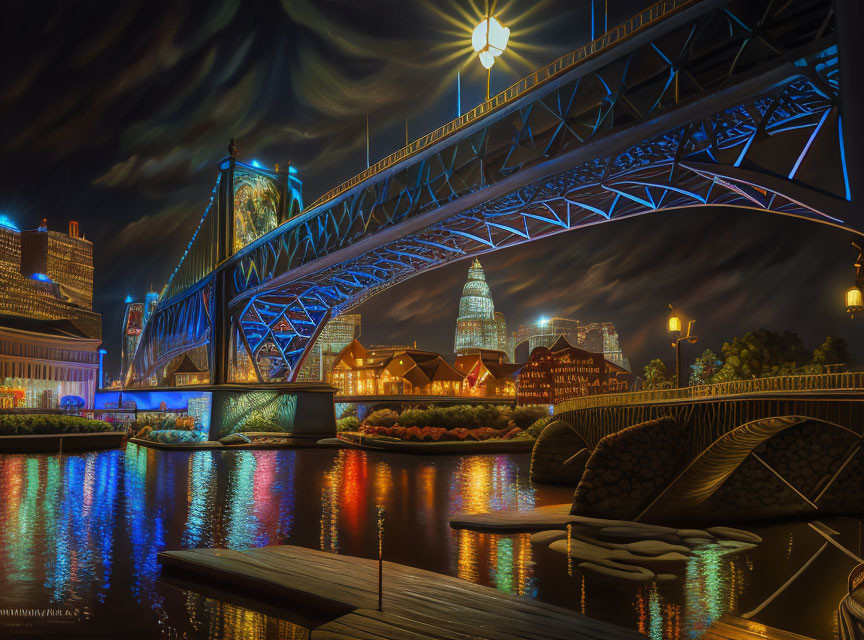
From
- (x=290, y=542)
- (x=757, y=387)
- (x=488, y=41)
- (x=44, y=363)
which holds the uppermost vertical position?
(x=488, y=41)

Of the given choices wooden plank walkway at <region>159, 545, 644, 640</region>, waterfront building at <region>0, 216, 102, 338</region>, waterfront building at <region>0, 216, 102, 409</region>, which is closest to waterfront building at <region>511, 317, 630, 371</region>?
wooden plank walkway at <region>159, 545, 644, 640</region>

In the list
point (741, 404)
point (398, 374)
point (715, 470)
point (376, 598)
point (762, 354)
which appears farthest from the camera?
point (398, 374)

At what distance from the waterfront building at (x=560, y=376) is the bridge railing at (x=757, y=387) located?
3982cm

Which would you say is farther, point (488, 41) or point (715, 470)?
point (488, 41)

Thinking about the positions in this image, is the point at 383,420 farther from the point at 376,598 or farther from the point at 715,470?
the point at 376,598

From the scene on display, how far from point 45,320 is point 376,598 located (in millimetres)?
98646

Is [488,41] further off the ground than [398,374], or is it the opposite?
[488,41]

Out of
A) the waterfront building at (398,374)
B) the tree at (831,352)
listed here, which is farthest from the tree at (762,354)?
the waterfront building at (398,374)

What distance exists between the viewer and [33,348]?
82250 millimetres

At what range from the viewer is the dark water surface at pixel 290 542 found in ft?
27.0

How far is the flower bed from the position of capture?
35.8 metres

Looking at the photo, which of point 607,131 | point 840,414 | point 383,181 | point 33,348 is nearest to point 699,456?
point 840,414

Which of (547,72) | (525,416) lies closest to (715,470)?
(547,72)

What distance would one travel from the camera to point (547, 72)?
2695 centimetres
